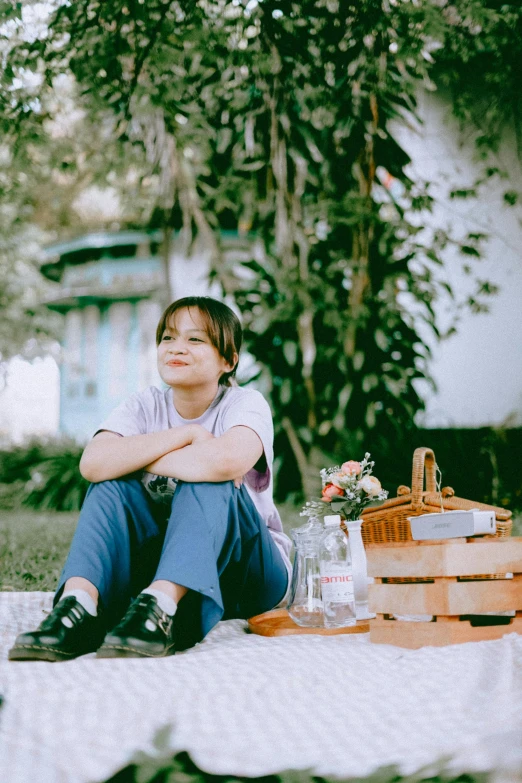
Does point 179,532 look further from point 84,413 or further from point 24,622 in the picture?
point 84,413

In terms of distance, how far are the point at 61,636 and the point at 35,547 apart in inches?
97.1

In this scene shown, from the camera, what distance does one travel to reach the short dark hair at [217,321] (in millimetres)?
2000

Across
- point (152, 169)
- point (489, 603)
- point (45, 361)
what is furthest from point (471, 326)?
point (45, 361)

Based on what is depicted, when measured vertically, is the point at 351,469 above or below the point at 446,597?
above

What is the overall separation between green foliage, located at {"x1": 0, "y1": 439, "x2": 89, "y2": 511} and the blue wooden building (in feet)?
11.0

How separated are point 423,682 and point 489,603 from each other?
0.37m

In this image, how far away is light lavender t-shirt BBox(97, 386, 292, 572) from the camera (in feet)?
6.37

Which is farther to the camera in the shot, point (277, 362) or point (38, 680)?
point (277, 362)

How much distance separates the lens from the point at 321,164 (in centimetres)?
525

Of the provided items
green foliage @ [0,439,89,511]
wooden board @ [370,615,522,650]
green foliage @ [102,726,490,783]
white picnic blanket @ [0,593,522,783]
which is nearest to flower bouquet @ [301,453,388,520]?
wooden board @ [370,615,522,650]

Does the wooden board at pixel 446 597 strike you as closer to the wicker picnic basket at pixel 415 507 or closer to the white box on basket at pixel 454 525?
the white box on basket at pixel 454 525

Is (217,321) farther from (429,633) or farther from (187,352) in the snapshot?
(429,633)

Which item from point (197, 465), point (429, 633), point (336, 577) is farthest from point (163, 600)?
point (429, 633)

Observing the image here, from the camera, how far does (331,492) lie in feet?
6.65
